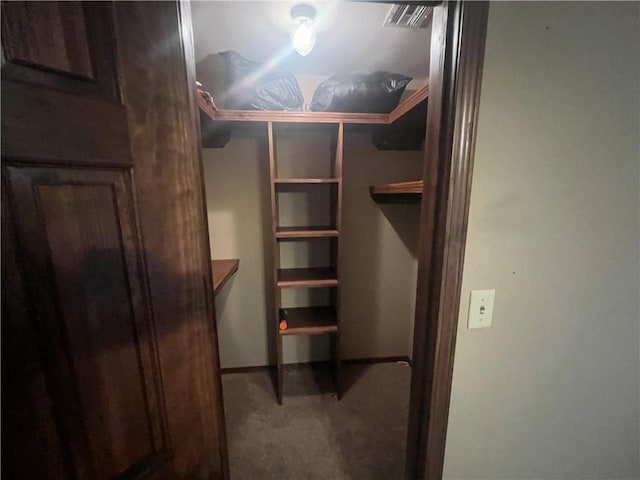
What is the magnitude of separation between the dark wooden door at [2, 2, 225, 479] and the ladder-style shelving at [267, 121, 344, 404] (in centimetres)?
107

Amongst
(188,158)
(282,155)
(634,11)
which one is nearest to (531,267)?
(634,11)

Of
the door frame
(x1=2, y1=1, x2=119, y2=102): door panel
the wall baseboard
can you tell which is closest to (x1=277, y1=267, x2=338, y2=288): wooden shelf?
the wall baseboard

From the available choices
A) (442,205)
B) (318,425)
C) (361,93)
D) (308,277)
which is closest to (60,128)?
(442,205)

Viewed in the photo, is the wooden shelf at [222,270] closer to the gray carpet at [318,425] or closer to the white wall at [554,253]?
the gray carpet at [318,425]

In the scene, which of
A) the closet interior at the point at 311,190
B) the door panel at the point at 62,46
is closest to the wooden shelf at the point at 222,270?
the closet interior at the point at 311,190

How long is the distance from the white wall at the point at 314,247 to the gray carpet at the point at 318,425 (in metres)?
0.20

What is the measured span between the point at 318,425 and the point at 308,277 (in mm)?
945

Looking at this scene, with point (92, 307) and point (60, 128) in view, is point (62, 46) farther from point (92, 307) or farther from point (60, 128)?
point (92, 307)

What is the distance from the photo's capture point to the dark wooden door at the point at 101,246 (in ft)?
1.33

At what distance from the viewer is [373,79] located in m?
1.47

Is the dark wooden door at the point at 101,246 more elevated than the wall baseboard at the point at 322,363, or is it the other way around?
the dark wooden door at the point at 101,246

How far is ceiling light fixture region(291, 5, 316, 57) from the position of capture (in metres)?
1.14

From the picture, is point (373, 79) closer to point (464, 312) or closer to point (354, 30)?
point (354, 30)

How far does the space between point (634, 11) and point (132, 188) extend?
4.01 feet
